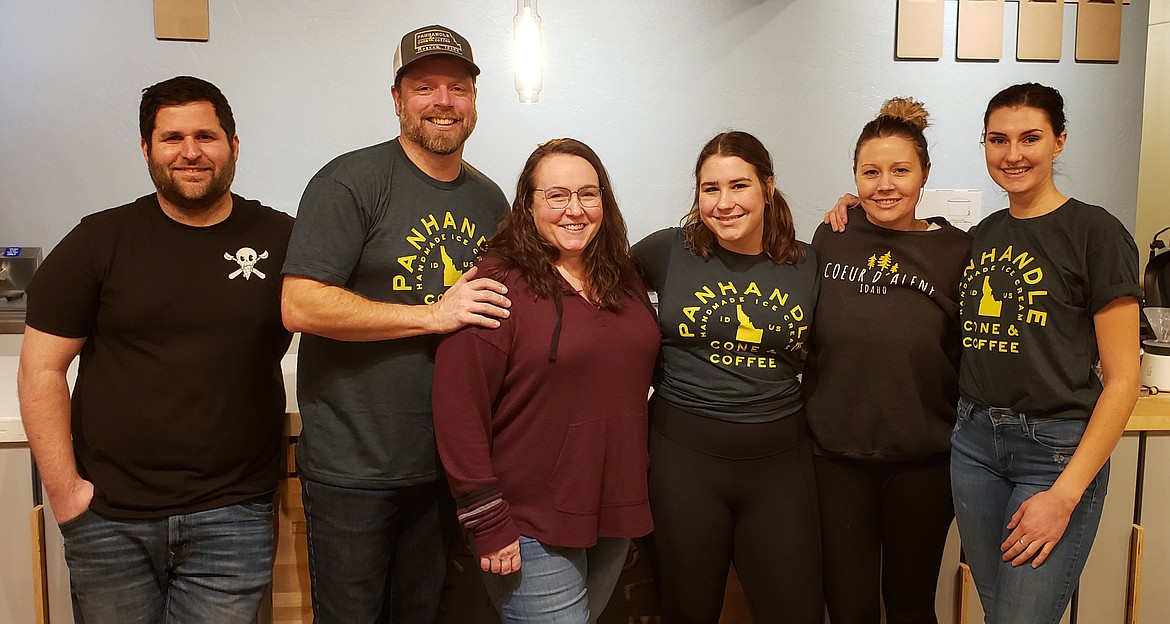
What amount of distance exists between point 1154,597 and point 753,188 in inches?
60.9

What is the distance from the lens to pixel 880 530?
1703 millimetres

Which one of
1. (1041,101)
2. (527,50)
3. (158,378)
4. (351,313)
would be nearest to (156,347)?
(158,378)

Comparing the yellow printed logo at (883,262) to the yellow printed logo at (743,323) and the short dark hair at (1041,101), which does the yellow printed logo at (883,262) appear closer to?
the yellow printed logo at (743,323)

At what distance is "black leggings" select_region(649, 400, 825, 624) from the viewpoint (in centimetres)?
160

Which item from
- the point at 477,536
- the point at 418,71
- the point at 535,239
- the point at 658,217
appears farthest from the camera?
the point at 658,217

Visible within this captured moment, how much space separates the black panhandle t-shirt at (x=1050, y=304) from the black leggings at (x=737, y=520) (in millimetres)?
430

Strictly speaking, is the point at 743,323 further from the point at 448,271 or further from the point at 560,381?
the point at 448,271

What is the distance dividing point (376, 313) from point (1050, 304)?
4.07 feet

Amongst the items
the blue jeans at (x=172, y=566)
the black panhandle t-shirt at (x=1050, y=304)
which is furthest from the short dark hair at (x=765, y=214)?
the blue jeans at (x=172, y=566)

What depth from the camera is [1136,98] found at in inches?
133

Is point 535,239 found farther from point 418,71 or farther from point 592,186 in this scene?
point 418,71

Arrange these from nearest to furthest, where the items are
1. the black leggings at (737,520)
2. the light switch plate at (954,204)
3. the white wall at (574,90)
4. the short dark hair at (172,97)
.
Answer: the short dark hair at (172,97) → the black leggings at (737,520) → the white wall at (574,90) → the light switch plate at (954,204)

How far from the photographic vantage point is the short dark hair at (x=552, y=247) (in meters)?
1.47

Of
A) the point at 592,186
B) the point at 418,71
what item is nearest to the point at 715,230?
the point at 592,186
